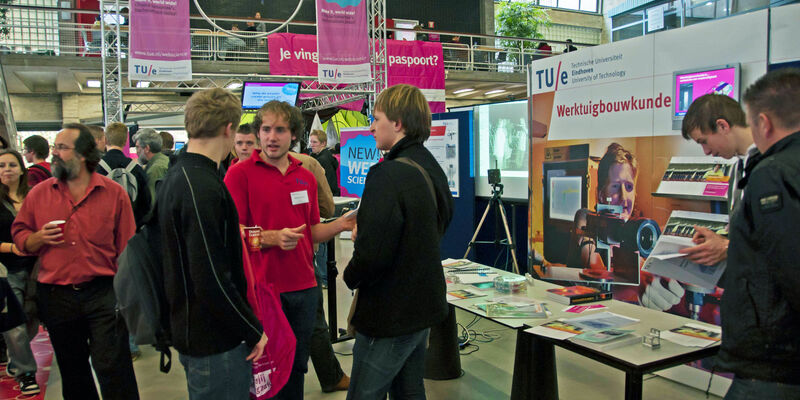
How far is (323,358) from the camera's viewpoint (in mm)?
3355

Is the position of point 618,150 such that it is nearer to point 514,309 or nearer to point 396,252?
point 514,309

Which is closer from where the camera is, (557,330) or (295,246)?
(295,246)

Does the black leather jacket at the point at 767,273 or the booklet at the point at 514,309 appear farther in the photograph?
the booklet at the point at 514,309

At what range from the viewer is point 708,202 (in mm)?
3193

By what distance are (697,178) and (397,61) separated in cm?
682

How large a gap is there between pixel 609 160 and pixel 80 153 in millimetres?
3116

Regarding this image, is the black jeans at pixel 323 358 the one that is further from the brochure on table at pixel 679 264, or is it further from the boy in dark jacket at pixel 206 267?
the brochure on table at pixel 679 264

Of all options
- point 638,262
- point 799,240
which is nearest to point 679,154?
point 638,262

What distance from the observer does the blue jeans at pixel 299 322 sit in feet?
7.63

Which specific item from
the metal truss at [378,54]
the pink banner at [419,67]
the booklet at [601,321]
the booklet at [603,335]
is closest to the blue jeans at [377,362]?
the booklet at [603,335]

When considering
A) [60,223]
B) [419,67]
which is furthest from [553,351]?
[419,67]

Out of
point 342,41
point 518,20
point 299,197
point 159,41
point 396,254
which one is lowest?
point 396,254

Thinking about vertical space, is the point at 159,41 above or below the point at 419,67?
below

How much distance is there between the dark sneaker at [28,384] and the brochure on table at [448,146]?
433cm
